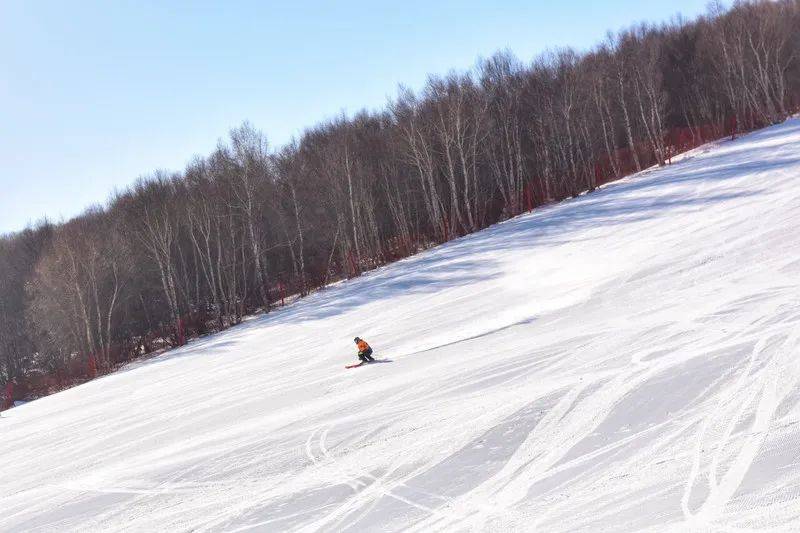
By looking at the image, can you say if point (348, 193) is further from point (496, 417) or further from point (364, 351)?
point (496, 417)

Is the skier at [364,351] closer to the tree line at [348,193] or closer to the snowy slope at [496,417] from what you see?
the snowy slope at [496,417]

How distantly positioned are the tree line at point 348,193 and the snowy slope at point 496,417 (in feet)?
48.6

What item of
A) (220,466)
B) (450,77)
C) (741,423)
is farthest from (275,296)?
(741,423)

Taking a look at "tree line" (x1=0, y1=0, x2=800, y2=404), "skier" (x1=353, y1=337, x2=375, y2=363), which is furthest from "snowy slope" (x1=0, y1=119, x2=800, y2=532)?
"tree line" (x1=0, y1=0, x2=800, y2=404)

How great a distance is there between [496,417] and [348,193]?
3245cm

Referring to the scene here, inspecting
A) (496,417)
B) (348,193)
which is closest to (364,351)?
(496,417)

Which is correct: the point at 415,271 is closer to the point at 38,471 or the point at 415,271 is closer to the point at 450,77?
the point at 38,471

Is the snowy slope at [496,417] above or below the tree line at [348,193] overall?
below

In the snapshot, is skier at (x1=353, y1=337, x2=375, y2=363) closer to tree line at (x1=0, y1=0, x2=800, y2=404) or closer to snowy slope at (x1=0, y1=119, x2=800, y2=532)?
snowy slope at (x1=0, y1=119, x2=800, y2=532)

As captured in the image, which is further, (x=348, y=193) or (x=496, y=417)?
(x=348, y=193)

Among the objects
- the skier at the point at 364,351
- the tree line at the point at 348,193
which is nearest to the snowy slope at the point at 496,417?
the skier at the point at 364,351

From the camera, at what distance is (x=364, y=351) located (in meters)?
10.3

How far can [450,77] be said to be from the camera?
40.1m

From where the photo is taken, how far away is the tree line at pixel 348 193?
31500 millimetres
